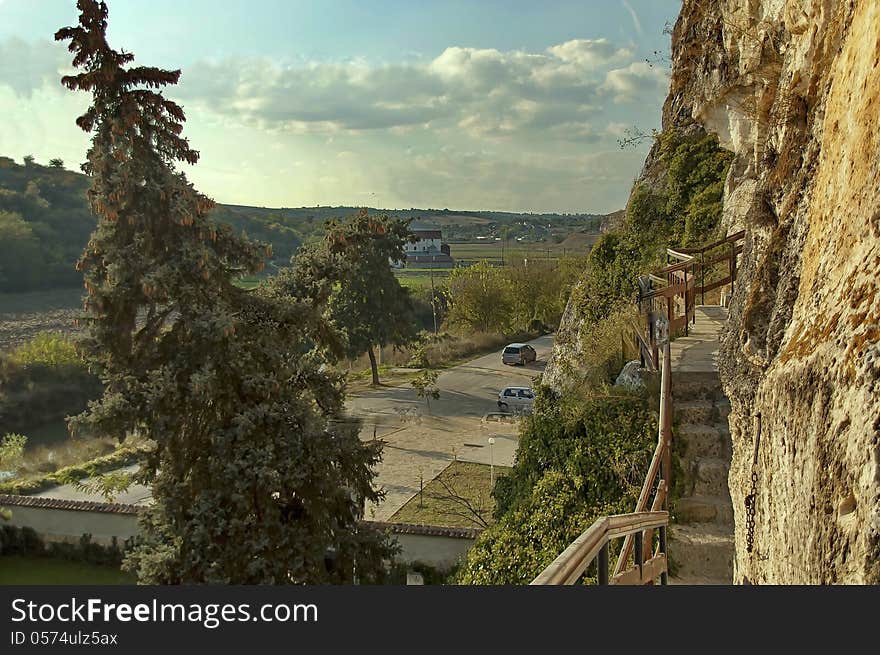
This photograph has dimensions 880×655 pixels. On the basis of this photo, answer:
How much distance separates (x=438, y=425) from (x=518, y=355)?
35.8 ft

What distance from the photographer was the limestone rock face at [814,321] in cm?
266

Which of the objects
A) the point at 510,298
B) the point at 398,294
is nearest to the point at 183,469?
the point at 398,294

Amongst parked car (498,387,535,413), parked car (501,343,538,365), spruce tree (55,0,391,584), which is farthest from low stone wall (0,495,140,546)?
parked car (501,343,538,365)

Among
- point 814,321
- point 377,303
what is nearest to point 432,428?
point 377,303

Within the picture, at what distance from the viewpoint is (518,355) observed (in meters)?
35.5

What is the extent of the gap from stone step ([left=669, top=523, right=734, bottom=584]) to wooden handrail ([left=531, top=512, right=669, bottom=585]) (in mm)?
3141

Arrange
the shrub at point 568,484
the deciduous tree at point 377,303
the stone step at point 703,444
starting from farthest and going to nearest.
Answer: the deciduous tree at point 377,303 < the shrub at point 568,484 < the stone step at point 703,444

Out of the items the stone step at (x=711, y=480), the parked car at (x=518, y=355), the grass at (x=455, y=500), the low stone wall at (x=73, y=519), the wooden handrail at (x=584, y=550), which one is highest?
the wooden handrail at (x=584, y=550)

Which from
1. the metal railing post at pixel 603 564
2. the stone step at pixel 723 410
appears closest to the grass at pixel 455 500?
the stone step at pixel 723 410

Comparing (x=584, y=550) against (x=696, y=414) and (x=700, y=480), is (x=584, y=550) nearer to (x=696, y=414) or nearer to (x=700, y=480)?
(x=700, y=480)

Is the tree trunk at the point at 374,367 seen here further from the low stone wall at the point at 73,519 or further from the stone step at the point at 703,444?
the stone step at the point at 703,444

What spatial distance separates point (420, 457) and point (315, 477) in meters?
13.4

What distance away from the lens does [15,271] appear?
50.5 meters

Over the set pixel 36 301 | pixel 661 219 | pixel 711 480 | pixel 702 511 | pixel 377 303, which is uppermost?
pixel 661 219
